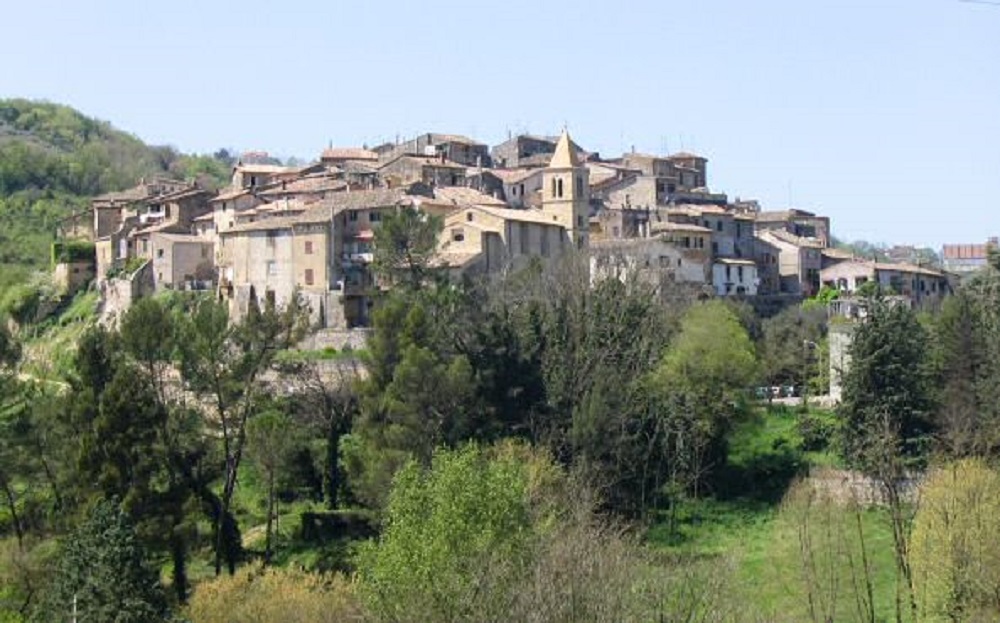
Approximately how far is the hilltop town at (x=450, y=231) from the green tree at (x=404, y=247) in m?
0.98

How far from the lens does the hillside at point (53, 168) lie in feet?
243

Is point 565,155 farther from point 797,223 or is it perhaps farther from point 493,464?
point 493,464

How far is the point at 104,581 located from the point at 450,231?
26.0 metres

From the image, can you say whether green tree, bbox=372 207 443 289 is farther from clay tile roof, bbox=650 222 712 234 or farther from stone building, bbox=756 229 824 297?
stone building, bbox=756 229 824 297

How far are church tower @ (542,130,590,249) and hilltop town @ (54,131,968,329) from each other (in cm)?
6

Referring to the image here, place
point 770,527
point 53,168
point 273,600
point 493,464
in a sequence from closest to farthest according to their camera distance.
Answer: point 273,600, point 493,464, point 770,527, point 53,168

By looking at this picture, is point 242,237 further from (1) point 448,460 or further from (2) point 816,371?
(1) point 448,460

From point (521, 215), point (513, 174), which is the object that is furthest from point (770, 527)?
point (513, 174)

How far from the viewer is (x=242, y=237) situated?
52750 mm

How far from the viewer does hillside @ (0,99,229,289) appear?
74062mm

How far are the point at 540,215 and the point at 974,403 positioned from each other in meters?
20.1

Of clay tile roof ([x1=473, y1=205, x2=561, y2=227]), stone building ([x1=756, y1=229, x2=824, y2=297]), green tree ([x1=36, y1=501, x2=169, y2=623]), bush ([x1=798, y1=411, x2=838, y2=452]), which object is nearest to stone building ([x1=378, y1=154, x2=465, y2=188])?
clay tile roof ([x1=473, y1=205, x2=561, y2=227])

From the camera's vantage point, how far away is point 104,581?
90.2 ft

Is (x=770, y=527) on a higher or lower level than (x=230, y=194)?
lower
